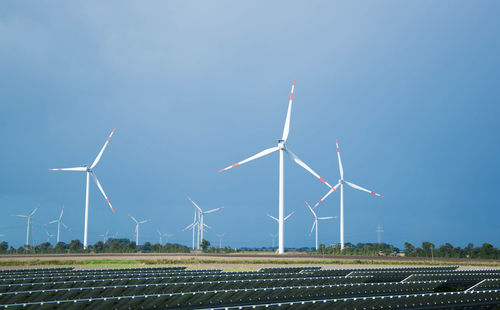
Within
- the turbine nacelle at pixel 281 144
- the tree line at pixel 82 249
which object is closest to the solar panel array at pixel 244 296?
the turbine nacelle at pixel 281 144

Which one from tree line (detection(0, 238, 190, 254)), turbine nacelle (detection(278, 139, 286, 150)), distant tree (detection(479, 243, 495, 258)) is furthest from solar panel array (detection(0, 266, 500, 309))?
tree line (detection(0, 238, 190, 254))

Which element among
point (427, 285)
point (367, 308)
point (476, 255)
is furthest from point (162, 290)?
point (476, 255)

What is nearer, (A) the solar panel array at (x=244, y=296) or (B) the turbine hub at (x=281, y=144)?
(A) the solar panel array at (x=244, y=296)

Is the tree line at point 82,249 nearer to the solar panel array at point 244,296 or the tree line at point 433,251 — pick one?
the tree line at point 433,251

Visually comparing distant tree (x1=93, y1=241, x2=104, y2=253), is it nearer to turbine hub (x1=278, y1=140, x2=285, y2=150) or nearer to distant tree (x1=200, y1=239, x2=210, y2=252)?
distant tree (x1=200, y1=239, x2=210, y2=252)

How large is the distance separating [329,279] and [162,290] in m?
11.0

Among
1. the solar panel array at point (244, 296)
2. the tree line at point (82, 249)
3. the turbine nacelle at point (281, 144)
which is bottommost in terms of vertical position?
the tree line at point (82, 249)

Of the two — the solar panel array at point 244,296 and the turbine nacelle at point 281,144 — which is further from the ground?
the turbine nacelle at point 281,144

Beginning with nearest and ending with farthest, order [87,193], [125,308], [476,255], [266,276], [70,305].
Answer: [70,305] → [125,308] → [266,276] → [476,255] → [87,193]

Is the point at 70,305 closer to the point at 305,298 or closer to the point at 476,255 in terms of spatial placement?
the point at 305,298

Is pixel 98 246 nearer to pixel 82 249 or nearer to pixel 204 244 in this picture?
pixel 82 249

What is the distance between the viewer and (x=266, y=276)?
3269cm

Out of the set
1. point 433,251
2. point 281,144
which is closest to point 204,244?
point 281,144

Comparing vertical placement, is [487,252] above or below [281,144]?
below
